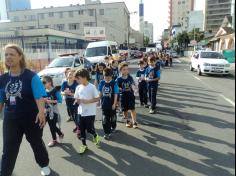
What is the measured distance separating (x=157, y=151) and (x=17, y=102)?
2668 mm

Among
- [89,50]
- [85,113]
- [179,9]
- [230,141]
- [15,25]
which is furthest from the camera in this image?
[179,9]

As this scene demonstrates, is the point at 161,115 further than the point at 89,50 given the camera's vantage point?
No

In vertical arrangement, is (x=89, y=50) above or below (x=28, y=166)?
above

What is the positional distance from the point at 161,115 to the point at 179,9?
14585 cm

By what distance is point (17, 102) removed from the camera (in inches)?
137

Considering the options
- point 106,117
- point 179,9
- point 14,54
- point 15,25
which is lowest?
point 106,117

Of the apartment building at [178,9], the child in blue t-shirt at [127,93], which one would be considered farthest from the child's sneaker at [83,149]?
the apartment building at [178,9]

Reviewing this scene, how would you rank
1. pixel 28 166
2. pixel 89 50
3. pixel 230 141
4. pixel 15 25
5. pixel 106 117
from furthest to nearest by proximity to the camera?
pixel 15 25
pixel 89 50
pixel 106 117
pixel 230 141
pixel 28 166

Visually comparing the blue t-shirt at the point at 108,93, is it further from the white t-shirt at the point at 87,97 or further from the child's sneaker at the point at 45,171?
the child's sneaker at the point at 45,171

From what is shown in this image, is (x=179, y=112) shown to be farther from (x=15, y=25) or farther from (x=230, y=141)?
(x=15, y=25)

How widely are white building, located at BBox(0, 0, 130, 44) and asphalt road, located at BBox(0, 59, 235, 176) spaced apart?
197 feet

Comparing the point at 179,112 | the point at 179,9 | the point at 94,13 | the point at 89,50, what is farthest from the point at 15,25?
the point at 179,9

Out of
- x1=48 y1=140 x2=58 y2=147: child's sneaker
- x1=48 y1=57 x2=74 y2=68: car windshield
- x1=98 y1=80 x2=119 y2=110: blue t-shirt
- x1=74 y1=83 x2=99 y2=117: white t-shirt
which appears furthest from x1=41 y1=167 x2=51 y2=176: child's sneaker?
x1=48 y1=57 x2=74 y2=68: car windshield

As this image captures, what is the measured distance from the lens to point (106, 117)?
18.7 feet
